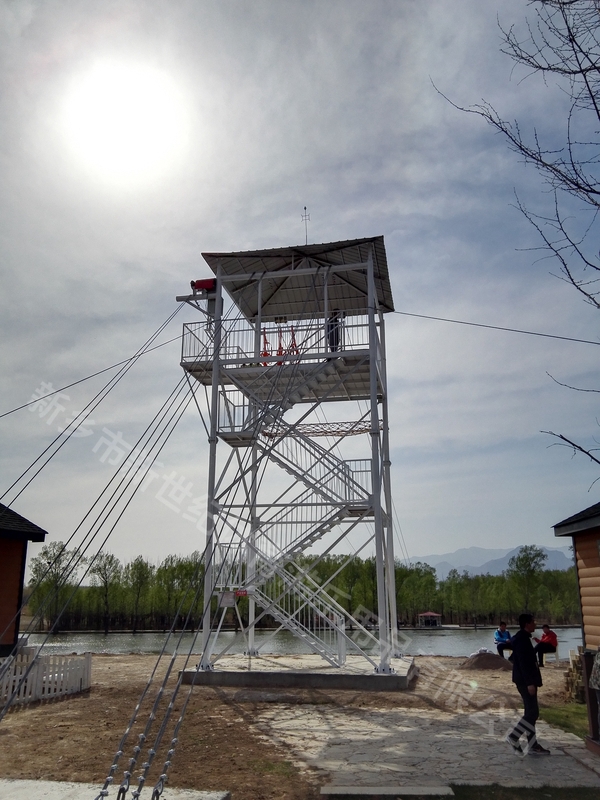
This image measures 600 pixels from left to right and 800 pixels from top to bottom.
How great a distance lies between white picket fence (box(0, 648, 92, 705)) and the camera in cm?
1230

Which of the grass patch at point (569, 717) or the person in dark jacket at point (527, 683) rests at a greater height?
Result: the person in dark jacket at point (527, 683)

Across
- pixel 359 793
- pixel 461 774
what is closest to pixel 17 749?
pixel 359 793

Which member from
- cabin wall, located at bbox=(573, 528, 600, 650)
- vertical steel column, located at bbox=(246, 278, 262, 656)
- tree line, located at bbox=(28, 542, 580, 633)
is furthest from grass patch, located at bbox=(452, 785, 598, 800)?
tree line, located at bbox=(28, 542, 580, 633)

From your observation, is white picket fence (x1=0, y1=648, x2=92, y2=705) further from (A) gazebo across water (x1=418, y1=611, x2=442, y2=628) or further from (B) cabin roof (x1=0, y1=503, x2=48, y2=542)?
(A) gazebo across water (x1=418, y1=611, x2=442, y2=628)

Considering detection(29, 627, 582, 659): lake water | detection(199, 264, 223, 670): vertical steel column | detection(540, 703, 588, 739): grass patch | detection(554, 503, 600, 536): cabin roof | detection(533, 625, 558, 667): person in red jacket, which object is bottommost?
detection(29, 627, 582, 659): lake water

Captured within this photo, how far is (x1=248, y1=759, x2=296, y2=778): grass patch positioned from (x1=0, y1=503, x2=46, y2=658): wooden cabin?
25.5ft

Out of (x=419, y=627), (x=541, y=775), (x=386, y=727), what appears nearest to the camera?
(x=541, y=775)

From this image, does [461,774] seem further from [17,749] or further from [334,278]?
[334,278]

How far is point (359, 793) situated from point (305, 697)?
21.2 feet

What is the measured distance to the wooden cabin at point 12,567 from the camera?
44.3 ft

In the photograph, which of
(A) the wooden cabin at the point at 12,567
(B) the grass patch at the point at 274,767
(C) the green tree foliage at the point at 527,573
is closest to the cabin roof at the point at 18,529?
(A) the wooden cabin at the point at 12,567

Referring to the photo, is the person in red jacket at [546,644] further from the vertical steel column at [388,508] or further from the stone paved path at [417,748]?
the stone paved path at [417,748]

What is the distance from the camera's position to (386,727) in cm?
998

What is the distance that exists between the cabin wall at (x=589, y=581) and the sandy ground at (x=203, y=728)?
1.95 metres
